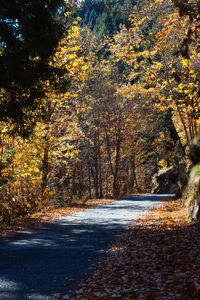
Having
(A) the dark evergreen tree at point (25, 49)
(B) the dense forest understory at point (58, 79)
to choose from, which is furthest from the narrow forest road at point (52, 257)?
(A) the dark evergreen tree at point (25, 49)

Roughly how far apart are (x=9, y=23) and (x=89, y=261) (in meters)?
6.60

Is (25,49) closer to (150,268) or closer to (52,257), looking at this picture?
(52,257)

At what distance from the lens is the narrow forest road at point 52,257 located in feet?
14.1

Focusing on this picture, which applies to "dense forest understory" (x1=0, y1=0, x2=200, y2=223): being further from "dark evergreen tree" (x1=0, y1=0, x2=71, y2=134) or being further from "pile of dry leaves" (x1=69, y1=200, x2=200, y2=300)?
"pile of dry leaves" (x1=69, y1=200, x2=200, y2=300)

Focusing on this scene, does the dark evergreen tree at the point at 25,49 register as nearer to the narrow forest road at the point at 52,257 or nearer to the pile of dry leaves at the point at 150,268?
the narrow forest road at the point at 52,257

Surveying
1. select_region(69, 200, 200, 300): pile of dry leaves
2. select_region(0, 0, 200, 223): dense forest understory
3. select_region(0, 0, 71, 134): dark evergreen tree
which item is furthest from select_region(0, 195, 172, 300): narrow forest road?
select_region(0, 0, 71, 134): dark evergreen tree

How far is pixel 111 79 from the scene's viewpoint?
24406mm

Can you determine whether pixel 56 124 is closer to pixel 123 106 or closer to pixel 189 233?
pixel 189 233

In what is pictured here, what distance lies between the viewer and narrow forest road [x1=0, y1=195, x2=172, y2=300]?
4301mm

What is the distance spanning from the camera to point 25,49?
25.5ft

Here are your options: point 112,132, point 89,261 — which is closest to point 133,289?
point 89,261

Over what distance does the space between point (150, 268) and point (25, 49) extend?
6.43 m

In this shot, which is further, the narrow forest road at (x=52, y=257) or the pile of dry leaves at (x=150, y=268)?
the narrow forest road at (x=52, y=257)

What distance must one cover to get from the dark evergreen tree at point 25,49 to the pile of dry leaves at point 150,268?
509 centimetres
